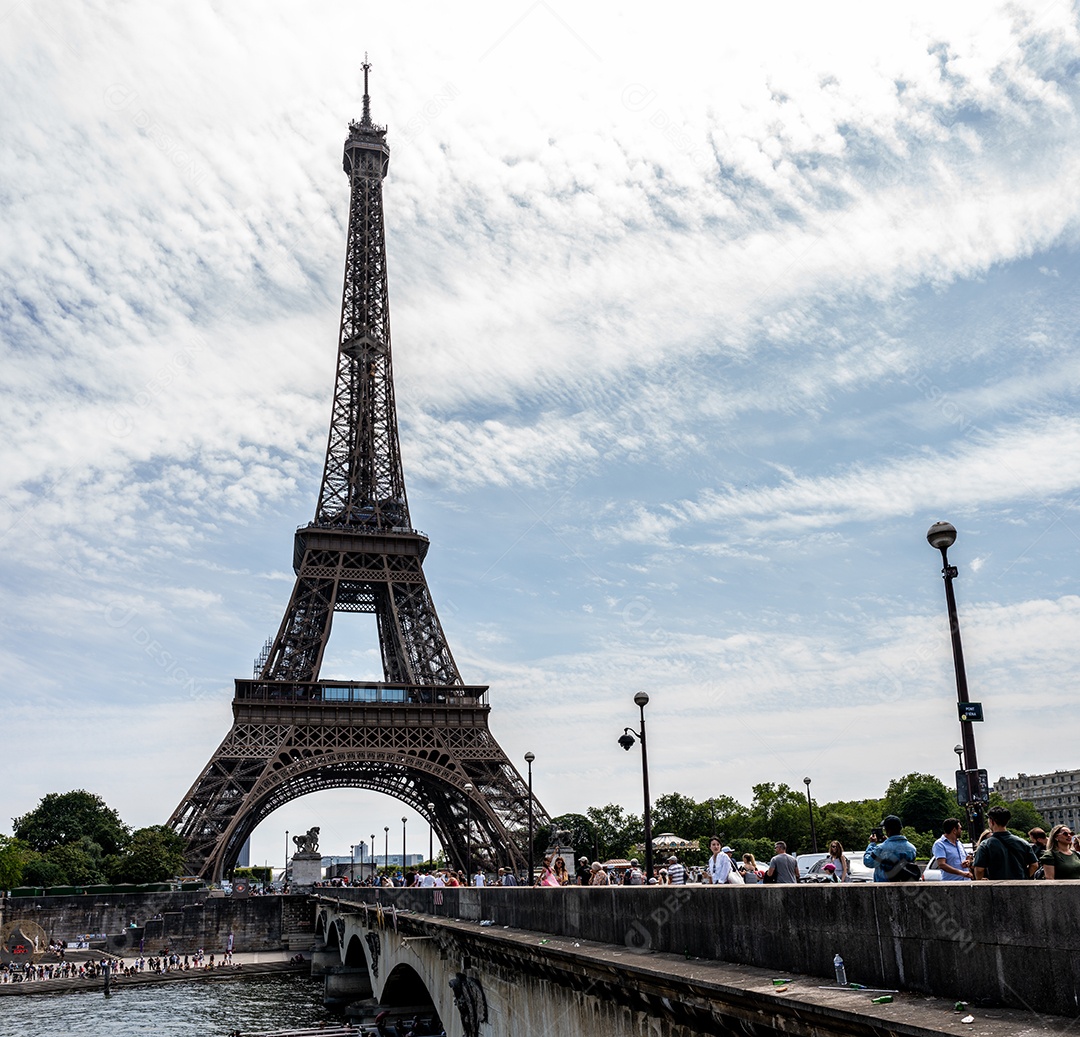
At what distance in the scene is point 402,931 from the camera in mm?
27406

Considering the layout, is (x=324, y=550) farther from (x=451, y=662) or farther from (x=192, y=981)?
(x=192, y=981)

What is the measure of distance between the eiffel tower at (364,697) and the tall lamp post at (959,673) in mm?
54382

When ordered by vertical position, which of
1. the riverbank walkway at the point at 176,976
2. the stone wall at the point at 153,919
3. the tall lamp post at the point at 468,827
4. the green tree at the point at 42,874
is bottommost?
the riverbank walkway at the point at 176,976

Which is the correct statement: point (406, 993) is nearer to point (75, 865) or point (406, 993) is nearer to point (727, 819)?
point (75, 865)

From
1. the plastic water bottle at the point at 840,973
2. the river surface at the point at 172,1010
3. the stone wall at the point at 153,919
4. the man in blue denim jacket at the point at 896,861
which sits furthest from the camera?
the stone wall at the point at 153,919

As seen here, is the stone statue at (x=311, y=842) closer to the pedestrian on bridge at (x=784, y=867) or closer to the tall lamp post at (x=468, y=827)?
the tall lamp post at (x=468, y=827)

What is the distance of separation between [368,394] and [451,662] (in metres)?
25.5

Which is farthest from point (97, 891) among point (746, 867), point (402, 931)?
point (746, 867)

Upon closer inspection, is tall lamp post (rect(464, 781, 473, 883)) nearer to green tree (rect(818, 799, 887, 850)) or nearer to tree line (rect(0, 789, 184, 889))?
tree line (rect(0, 789, 184, 889))

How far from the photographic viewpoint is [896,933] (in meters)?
7.25

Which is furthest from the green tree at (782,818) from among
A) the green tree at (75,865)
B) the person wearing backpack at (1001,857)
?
the person wearing backpack at (1001,857)

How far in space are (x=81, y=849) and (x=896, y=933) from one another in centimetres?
9512

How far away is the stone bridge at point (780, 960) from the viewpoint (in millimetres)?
6086

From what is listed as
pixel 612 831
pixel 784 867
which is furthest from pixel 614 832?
pixel 784 867
